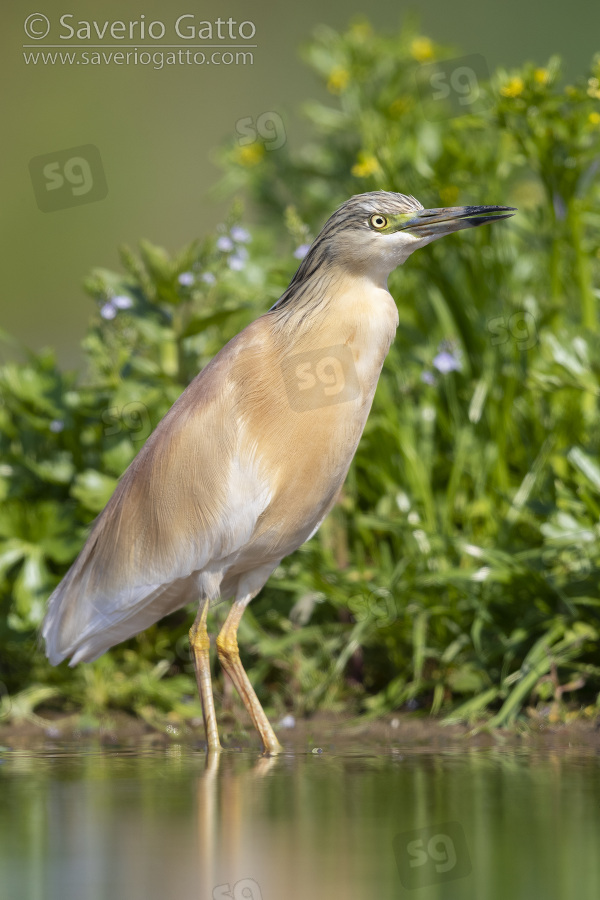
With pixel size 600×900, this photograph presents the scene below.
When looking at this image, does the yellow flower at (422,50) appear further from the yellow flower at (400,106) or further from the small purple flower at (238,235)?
the small purple flower at (238,235)

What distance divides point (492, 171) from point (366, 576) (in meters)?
2.37

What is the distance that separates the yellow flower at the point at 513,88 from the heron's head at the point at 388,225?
1581 millimetres

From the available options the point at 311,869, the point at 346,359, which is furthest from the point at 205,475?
the point at 311,869

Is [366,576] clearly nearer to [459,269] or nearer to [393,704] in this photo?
[393,704]

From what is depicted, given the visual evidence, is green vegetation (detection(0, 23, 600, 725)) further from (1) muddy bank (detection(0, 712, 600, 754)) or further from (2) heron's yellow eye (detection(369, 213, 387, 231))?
(2) heron's yellow eye (detection(369, 213, 387, 231))

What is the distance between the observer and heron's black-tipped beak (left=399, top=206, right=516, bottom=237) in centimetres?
378

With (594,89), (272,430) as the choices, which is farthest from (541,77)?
(272,430)

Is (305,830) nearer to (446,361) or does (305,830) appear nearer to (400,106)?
(446,361)

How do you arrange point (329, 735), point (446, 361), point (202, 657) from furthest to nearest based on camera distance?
point (446, 361) < point (329, 735) < point (202, 657)

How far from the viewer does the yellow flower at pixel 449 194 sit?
5.70 meters

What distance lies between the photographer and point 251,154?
22.9ft

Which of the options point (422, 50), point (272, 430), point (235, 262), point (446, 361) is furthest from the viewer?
point (422, 50)

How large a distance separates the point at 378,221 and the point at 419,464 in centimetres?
160

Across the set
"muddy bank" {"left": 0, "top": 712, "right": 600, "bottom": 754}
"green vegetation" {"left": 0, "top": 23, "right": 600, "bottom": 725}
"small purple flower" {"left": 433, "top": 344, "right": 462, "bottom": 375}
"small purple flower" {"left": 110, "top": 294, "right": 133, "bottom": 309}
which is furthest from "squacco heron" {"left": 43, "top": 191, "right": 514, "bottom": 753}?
"small purple flower" {"left": 110, "top": 294, "right": 133, "bottom": 309}
